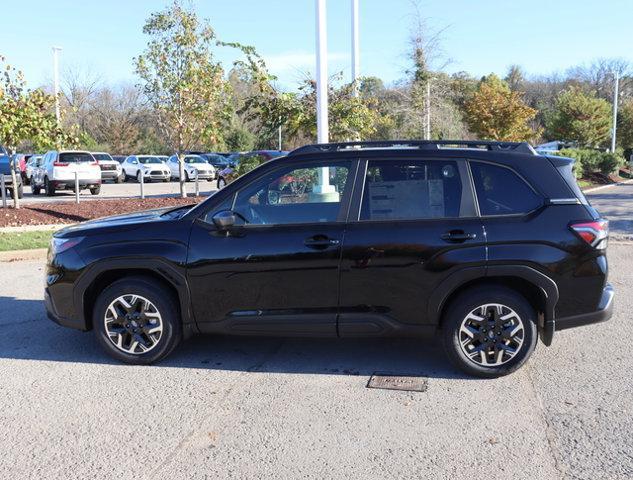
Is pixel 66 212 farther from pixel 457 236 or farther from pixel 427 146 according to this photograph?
pixel 457 236

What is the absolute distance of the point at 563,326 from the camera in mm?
4484

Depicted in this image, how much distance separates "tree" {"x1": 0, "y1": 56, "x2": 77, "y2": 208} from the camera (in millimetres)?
12555

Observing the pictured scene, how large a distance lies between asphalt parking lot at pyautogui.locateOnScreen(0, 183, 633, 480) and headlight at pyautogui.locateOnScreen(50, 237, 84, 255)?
0.96 metres

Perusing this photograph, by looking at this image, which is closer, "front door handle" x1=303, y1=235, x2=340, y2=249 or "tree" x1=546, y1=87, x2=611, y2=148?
"front door handle" x1=303, y1=235, x2=340, y2=249

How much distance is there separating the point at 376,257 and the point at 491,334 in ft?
3.51

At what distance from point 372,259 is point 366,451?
1486mm

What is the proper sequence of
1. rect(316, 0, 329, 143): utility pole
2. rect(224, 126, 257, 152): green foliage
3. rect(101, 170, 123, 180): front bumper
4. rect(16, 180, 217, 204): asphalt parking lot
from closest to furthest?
rect(316, 0, 329, 143): utility pole → rect(16, 180, 217, 204): asphalt parking lot → rect(101, 170, 123, 180): front bumper → rect(224, 126, 257, 152): green foliage

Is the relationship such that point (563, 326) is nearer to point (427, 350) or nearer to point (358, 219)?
point (427, 350)

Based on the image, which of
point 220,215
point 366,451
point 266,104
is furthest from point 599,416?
point 266,104

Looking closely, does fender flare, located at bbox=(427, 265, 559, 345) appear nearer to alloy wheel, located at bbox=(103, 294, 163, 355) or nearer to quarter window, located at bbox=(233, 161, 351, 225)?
quarter window, located at bbox=(233, 161, 351, 225)

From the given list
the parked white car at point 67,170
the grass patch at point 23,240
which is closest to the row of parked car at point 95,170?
the parked white car at point 67,170

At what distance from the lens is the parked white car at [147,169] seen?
1380 inches

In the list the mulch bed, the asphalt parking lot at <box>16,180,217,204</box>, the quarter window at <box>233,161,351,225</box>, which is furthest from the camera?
the asphalt parking lot at <box>16,180,217,204</box>

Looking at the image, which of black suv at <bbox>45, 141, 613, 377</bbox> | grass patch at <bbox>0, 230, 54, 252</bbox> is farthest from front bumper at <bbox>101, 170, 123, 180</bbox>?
black suv at <bbox>45, 141, 613, 377</bbox>
